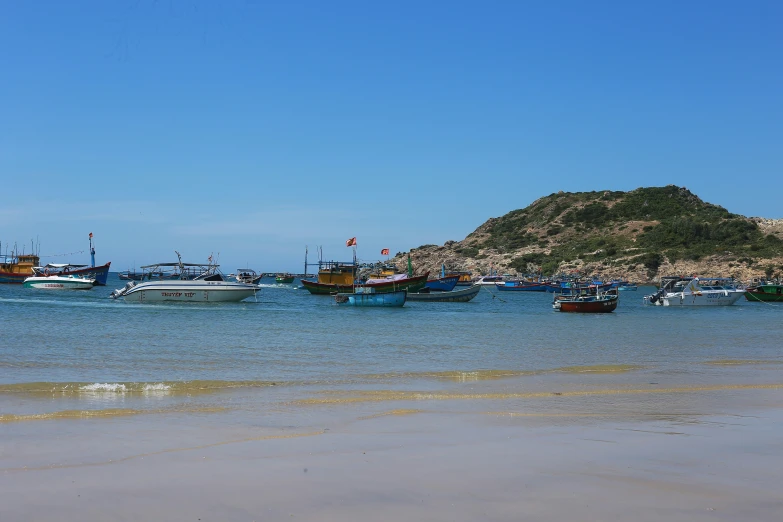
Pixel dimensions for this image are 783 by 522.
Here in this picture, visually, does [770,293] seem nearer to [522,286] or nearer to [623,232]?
[522,286]

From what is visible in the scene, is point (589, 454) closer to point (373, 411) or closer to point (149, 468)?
point (373, 411)

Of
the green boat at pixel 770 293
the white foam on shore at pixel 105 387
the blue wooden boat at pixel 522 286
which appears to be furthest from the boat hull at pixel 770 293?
the white foam on shore at pixel 105 387

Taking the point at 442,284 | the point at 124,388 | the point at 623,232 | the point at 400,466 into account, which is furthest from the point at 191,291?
the point at 623,232

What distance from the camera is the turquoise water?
16203 millimetres

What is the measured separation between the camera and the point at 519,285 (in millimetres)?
111312

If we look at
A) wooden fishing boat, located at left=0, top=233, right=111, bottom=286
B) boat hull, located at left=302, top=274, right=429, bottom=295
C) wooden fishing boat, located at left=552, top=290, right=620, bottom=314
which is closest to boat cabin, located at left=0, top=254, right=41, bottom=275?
wooden fishing boat, located at left=0, top=233, right=111, bottom=286

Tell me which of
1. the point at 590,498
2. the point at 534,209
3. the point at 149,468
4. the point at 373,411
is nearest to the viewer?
the point at 590,498

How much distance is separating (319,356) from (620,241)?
389ft

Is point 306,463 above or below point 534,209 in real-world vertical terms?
below

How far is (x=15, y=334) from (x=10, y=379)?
13.9 m

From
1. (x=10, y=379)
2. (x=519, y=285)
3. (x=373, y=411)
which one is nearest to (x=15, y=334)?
(x=10, y=379)

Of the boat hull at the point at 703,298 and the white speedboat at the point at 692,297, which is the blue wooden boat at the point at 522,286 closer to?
the white speedboat at the point at 692,297

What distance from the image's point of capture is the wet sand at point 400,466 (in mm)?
7438

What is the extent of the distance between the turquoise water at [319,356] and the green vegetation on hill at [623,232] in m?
83.3
